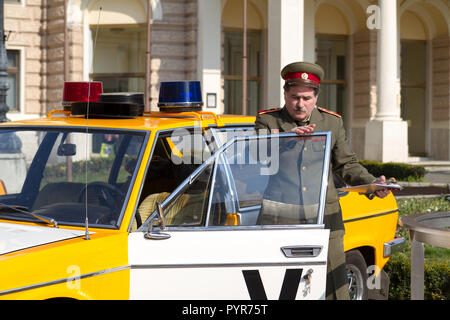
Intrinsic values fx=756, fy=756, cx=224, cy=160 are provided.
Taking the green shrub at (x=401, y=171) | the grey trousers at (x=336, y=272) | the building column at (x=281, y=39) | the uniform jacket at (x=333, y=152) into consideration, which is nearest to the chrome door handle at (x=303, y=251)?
the grey trousers at (x=336, y=272)

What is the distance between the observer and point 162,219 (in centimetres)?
347

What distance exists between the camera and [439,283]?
6.36 meters

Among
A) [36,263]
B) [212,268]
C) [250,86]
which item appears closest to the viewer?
[36,263]

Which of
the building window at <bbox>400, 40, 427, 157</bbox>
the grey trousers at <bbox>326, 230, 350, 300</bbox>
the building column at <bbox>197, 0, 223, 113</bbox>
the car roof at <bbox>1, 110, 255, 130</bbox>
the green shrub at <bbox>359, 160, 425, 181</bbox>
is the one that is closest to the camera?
the grey trousers at <bbox>326, 230, 350, 300</bbox>

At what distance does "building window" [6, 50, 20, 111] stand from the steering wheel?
20422 millimetres

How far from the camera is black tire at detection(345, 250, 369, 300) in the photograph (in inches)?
207

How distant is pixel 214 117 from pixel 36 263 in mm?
1958

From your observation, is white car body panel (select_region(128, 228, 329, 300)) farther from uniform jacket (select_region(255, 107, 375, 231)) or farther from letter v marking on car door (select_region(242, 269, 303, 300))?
uniform jacket (select_region(255, 107, 375, 231))

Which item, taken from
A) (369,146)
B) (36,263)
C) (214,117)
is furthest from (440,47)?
(36,263)

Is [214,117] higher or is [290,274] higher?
[214,117]

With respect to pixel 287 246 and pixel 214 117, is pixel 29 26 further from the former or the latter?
pixel 287 246

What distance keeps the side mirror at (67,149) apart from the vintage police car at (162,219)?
0.01 metres

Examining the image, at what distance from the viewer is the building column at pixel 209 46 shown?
2238 centimetres

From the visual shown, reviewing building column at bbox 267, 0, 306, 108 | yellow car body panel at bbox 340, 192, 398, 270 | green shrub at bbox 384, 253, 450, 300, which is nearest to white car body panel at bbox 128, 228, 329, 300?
yellow car body panel at bbox 340, 192, 398, 270
